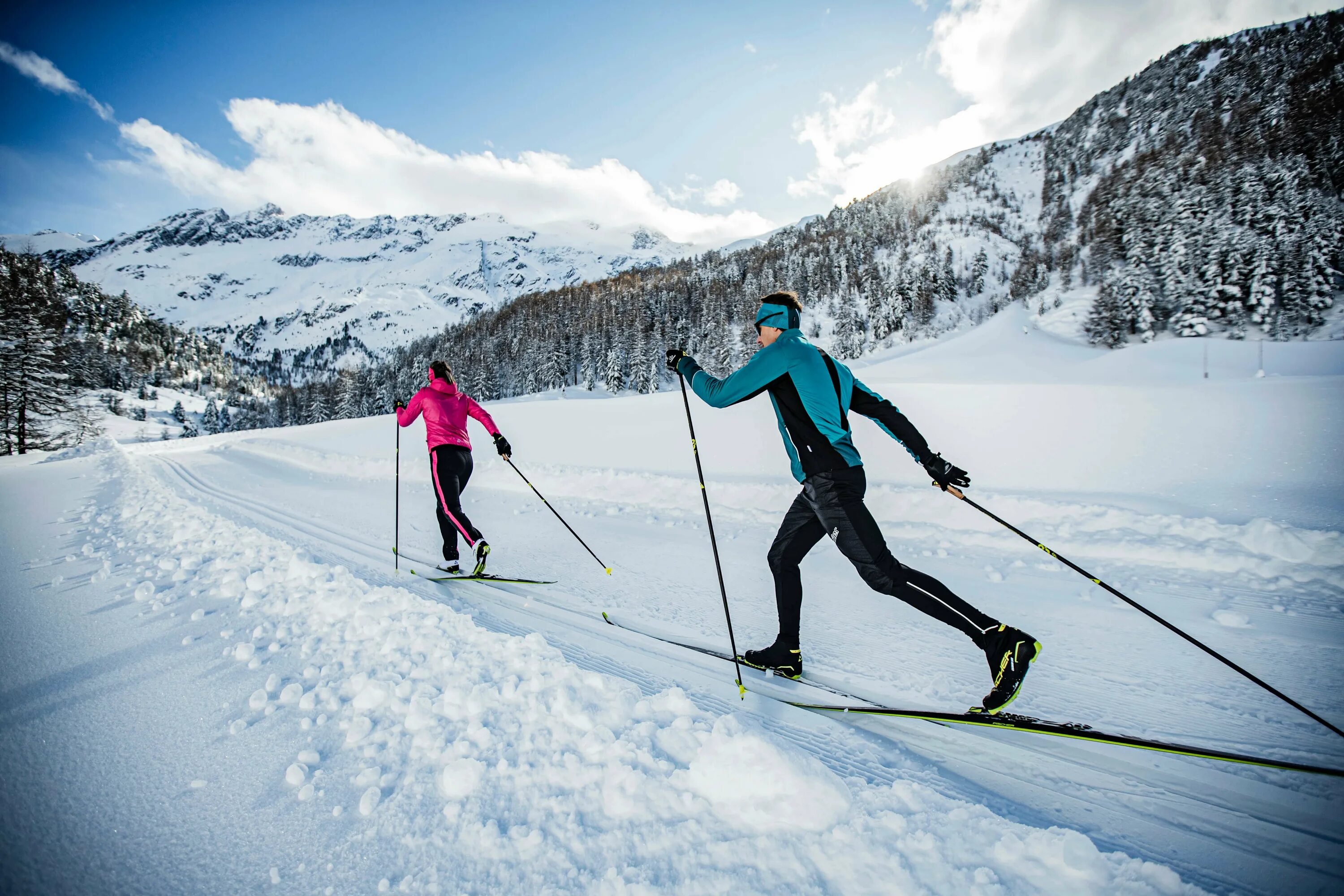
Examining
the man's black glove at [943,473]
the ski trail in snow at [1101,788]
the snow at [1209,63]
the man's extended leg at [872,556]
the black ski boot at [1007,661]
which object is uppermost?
the snow at [1209,63]

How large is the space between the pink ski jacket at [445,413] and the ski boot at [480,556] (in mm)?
1158

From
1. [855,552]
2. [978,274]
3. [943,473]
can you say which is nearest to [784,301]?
[943,473]

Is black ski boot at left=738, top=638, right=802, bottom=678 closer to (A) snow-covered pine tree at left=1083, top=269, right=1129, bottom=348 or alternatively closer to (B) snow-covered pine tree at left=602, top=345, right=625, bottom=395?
(A) snow-covered pine tree at left=1083, top=269, right=1129, bottom=348

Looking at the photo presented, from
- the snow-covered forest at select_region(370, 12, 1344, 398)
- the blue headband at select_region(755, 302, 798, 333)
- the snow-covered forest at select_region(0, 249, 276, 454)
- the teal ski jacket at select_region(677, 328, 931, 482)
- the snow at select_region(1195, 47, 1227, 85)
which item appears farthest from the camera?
the snow at select_region(1195, 47, 1227, 85)

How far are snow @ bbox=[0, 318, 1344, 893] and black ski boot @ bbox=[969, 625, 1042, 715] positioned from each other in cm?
19

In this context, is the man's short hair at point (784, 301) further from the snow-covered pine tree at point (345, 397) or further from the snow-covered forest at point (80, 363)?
the snow-covered pine tree at point (345, 397)

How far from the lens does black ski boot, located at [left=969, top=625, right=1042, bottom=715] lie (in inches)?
96.7

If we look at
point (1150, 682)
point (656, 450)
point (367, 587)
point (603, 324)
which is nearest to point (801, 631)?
point (1150, 682)

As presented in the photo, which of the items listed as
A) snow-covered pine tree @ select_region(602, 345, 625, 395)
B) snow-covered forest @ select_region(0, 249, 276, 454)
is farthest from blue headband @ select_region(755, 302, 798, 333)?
snow-covered pine tree @ select_region(602, 345, 625, 395)

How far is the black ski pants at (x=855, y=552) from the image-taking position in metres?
2.60

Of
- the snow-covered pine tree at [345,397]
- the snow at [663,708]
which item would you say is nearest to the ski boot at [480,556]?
the snow at [663,708]

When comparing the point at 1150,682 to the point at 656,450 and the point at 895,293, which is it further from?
the point at 895,293

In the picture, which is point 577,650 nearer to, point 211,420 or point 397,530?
point 397,530

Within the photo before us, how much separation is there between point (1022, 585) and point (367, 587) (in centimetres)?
564
